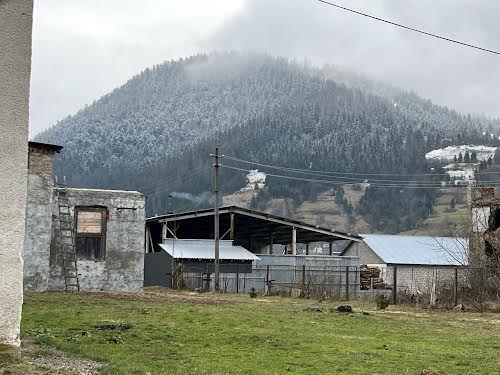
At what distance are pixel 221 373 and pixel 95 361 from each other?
5.37 ft

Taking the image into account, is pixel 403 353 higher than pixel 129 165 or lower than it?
lower

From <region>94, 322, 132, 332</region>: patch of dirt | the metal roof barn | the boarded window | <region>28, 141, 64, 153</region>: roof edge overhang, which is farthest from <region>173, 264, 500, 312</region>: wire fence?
<region>94, 322, 132, 332</region>: patch of dirt

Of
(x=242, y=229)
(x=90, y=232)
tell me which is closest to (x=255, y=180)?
(x=242, y=229)

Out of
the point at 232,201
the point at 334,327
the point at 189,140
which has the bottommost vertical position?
the point at 334,327

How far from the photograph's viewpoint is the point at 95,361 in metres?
9.22

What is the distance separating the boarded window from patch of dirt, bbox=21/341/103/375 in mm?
22135

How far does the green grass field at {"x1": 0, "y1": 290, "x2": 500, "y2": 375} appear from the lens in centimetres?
983

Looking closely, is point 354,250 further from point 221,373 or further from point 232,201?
point 232,201

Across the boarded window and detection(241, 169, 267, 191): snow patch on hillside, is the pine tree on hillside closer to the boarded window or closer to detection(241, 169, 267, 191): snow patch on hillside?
detection(241, 169, 267, 191): snow patch on hillside

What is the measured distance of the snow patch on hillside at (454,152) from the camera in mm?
180000

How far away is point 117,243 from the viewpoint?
107 ft

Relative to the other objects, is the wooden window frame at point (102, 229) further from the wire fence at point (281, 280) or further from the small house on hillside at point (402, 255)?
the small house on hillside at point (402, 255)

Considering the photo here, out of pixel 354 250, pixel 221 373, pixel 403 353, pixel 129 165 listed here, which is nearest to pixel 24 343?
pixel 221 373

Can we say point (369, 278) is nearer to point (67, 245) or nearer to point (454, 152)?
point (67, 245)
